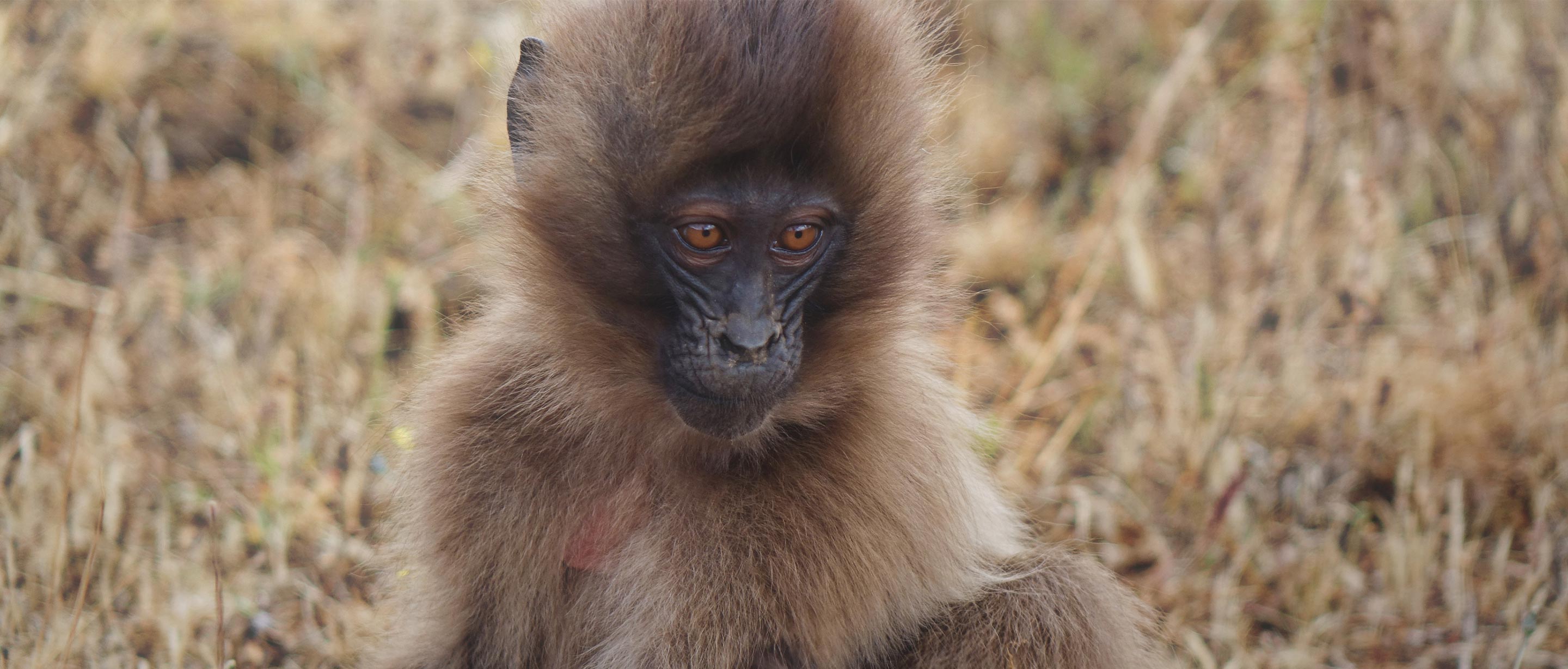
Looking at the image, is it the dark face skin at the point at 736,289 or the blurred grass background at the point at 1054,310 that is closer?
the dark face skin at the point at 736,289

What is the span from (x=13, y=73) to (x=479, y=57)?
180 centimetres

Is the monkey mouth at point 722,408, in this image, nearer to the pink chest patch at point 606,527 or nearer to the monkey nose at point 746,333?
the monkey nose at point 746,333

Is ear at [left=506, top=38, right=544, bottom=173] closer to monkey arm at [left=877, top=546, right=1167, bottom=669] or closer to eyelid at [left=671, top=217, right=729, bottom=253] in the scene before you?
eyelid at [left=671, top=217, right=729, bottom=253]

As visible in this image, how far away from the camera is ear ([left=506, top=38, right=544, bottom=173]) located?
302 centimetres

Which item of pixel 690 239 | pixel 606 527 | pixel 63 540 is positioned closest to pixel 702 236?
pixel 690 239

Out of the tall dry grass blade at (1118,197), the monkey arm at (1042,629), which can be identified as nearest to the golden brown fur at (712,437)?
the monkey arm at (1042,629)

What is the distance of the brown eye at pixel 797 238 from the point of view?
2.80 m

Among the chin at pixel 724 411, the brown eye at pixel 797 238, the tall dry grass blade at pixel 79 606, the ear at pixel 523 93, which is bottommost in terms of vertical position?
the tall dry grass blade at pixel 79 606

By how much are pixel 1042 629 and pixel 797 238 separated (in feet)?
3.60

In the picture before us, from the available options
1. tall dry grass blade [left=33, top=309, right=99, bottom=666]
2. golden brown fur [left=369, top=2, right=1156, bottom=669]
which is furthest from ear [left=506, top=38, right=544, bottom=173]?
tall dry grass blade [left=33, top=309, right=99, bottom=666]

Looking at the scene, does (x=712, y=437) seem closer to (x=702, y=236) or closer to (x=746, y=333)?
(x=746, y=333)

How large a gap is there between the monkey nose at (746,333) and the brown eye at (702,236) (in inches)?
6.2

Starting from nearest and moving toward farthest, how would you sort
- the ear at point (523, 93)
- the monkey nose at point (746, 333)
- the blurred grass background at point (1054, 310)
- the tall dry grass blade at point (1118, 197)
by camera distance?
the monkey nose at point (746, 333) < the ear at point (523, 93) < the blurred grass background at point (1054, 310) < the tall dry grass blade at point (1118, 197)

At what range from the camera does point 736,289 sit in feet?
9.02
